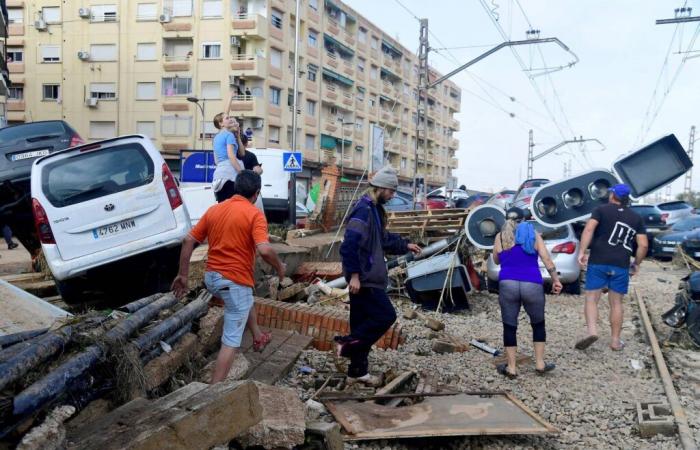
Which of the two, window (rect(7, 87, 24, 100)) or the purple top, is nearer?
the purple top

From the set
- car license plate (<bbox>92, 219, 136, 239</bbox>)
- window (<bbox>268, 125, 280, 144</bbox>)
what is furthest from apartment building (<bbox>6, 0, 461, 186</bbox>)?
car license plate (<bbox>92, 219, 136, 239</bbox>)

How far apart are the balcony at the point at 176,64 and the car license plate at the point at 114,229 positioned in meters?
40.2

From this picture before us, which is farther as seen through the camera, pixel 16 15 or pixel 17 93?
pixel 17 93

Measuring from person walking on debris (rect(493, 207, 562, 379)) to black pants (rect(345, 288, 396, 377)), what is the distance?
1.54m

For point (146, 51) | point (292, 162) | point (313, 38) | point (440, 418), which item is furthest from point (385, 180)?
point (313, 38)

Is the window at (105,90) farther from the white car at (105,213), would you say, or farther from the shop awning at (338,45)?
the white car at (105,213)

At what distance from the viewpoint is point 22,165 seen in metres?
8.89

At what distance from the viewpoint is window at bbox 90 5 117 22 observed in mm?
45344

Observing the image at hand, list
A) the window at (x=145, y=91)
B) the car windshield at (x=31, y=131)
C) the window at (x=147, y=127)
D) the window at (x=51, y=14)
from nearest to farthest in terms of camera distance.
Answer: the car windshield at (x=31, y=131) → the window at (x=147, y=127) → the window at (x=145, y=91) → the window at (x=51, y=14)

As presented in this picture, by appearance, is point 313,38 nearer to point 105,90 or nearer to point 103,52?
point 103,52

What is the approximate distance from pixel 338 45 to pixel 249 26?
43.0 ft

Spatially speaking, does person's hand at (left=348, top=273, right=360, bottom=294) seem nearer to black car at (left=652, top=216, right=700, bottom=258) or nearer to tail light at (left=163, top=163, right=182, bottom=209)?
tail light at (left=163, top=163, right=182, bottom=209)

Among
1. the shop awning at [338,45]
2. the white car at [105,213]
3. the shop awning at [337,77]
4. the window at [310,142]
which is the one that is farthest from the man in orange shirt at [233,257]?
the shop awning at [338,45]

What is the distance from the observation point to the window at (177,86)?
1746 inches
